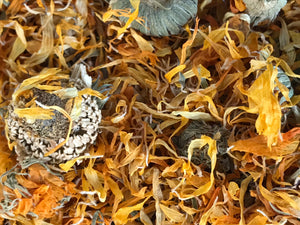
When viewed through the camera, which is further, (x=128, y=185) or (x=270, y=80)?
(x=128, y=185)

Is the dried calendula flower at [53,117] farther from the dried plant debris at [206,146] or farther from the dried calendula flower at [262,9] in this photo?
the dried calendula flower at [262,9]

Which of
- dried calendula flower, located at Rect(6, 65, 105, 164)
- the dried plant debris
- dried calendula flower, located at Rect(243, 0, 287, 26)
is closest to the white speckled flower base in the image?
dried calendula flower, located at Rect(6, 65, 105, 164)

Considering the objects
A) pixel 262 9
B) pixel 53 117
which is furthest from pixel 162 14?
pixel 53 117

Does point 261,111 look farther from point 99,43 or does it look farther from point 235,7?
point 99,43

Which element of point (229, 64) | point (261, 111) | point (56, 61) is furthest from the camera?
point (56, 61)

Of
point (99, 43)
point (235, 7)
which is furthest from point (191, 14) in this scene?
point (99, 43)

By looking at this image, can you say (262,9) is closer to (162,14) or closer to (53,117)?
(162,14)
